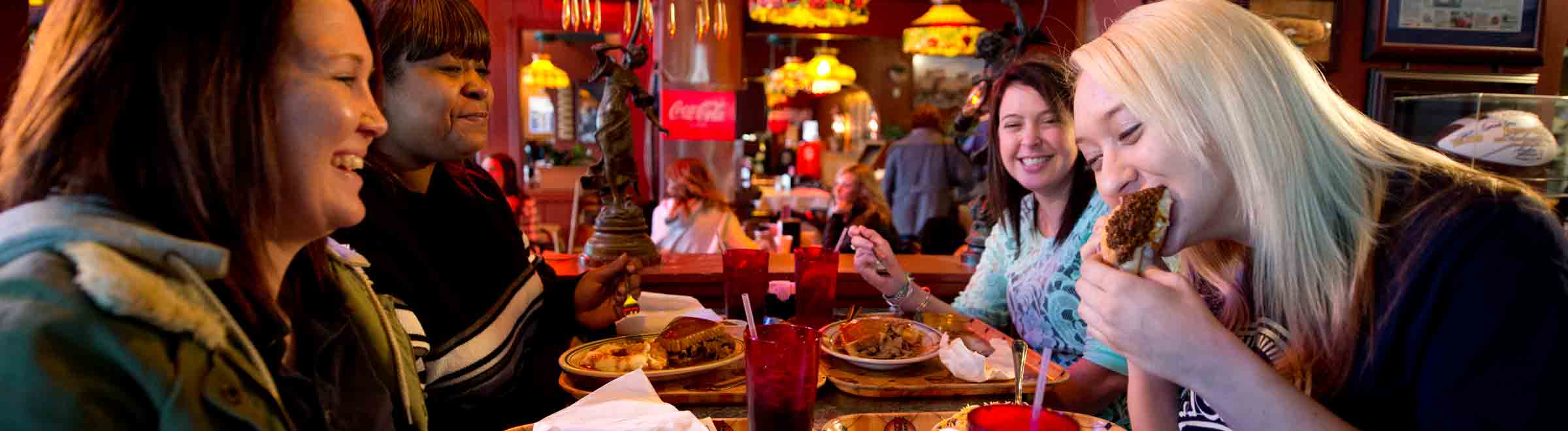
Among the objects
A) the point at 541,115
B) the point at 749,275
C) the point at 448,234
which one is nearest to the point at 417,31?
the point at 448,234

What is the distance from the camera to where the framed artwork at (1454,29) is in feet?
10.6

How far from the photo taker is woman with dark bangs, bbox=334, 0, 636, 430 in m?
1.55

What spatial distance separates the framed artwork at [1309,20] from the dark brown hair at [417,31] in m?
2.83

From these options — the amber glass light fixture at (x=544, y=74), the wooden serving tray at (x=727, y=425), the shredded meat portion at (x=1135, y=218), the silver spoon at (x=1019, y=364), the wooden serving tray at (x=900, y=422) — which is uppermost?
the amber glass light fixture at (x=544, y=74)

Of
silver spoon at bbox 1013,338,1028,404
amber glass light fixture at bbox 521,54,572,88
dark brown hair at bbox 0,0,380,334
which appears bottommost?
silver spoon at bbox 1013,338,1028,404

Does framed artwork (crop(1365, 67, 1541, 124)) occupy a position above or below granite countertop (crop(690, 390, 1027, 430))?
above

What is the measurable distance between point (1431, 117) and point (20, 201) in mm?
4059

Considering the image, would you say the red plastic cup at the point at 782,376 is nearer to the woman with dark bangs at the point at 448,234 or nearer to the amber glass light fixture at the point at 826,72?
the woman with dark bangs at the point at 448,234

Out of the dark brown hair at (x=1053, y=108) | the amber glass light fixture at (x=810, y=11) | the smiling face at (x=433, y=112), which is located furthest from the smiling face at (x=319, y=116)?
the amber glass light fixture at (x=810, y=11)

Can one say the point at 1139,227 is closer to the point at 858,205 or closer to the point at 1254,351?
the point at 1254,351

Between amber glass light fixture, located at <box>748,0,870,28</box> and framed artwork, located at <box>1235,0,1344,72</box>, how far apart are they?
10.3ft

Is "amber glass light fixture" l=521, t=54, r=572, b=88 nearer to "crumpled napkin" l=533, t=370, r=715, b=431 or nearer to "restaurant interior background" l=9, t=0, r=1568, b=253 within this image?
"restaurant interior background" l=9, t=0, r=1568, b=253

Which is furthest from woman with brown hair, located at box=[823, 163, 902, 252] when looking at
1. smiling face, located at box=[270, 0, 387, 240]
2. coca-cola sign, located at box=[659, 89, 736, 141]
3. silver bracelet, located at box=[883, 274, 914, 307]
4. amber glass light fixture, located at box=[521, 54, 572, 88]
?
amber glass light fixture, located at box=[521, 54, 572, 88]

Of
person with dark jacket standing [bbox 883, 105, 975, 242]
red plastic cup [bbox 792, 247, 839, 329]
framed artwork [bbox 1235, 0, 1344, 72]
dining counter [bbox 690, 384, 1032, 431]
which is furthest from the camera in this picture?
person with dark jacket standing [bbox 883, 105, 975, 242]
